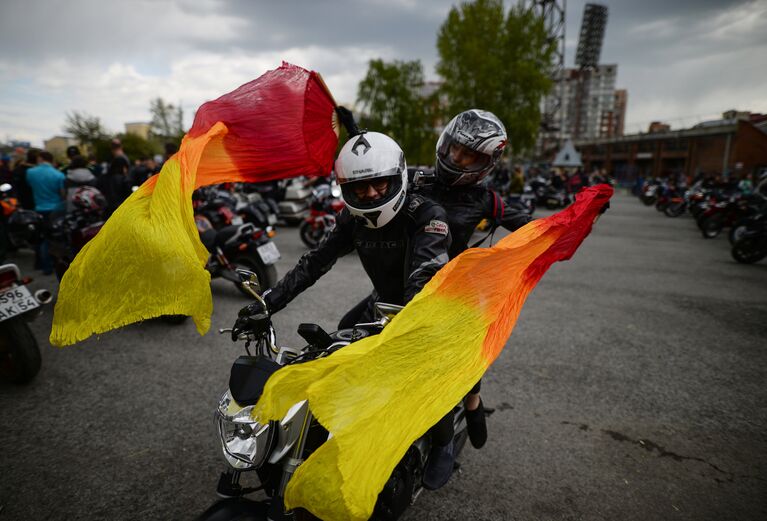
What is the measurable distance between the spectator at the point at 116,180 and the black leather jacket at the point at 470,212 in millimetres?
6327

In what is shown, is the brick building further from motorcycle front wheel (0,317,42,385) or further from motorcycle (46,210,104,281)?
motorcycle front wheel (0,317,42,385)

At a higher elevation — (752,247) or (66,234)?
(66,234)

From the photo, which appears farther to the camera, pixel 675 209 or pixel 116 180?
pixel 675 209

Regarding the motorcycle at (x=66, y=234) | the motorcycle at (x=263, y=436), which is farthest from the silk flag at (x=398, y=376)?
the motorcycle at (x=66, y=234)

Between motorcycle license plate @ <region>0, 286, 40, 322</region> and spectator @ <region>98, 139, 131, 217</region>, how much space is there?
12.9 feet

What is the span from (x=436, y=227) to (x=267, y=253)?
400cm

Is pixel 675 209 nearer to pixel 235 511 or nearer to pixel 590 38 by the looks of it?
pixel 235 511

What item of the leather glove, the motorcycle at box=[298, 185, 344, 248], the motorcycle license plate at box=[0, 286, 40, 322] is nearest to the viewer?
the leather glove

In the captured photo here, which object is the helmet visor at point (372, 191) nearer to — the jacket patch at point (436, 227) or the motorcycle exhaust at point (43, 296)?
the jacket patch at point (436, 227)

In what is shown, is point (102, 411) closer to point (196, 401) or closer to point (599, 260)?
point (196, 401)

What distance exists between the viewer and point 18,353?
332 centimetres

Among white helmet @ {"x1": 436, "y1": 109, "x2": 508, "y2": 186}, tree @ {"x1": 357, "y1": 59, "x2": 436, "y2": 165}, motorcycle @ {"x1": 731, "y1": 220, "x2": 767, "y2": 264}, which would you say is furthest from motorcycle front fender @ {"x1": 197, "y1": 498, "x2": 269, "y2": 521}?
tree @ {"x1": 357, "y1": 59, "x2": 436, "y2": 165}

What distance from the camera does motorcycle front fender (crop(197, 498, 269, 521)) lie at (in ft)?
4.91

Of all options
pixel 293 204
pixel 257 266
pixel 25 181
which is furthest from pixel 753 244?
pixel 25 181
